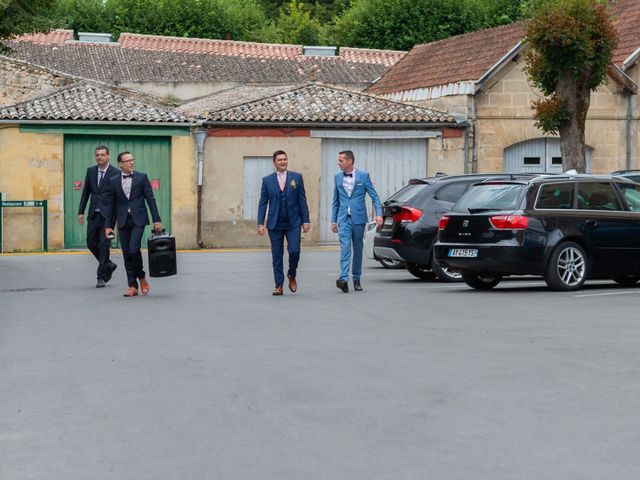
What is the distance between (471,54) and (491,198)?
2193cm

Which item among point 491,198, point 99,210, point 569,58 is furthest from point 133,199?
point 569,58

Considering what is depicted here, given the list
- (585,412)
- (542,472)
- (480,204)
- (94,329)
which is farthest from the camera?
(480,204)

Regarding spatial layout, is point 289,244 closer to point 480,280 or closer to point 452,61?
point 480,280

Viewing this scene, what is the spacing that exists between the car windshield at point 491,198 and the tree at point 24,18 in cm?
1014

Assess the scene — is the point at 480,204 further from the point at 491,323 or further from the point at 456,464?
the point at 456,464

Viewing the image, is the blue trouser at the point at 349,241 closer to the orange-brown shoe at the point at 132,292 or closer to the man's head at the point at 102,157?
the orange-brown shoe at the point at 132,292

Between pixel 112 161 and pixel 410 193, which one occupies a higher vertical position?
pixel 112 161

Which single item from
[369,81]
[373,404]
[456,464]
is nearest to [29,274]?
[373,404]

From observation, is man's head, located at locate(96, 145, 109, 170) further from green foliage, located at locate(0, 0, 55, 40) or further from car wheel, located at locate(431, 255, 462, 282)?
green foliage, located at locate(0, 0, 55, 40)

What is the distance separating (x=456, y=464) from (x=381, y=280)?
511 inches

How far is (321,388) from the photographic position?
8.53 m

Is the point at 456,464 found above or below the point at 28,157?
below

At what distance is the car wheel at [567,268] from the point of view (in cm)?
1631

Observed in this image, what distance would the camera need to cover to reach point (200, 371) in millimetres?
9359
